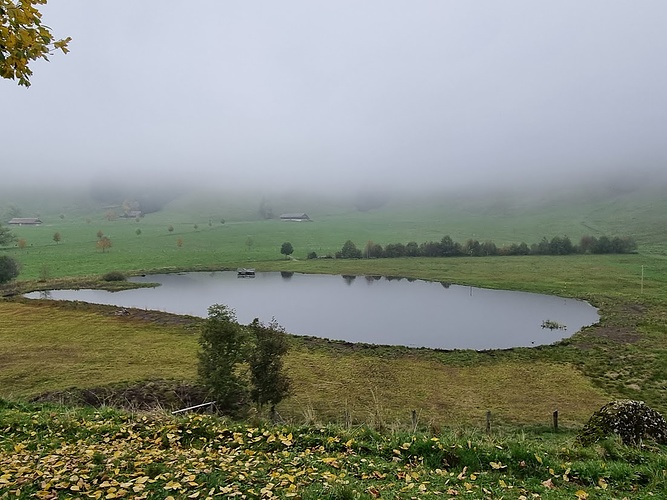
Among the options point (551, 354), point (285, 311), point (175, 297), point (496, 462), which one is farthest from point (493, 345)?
point (175, 297)

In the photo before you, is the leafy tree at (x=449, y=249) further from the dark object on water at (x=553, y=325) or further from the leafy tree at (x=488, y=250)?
the dark object on water at (x=553, y=325)

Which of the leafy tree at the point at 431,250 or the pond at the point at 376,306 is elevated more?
the leafy tree at the point at 431,250

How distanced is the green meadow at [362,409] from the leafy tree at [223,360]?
4.03 meters

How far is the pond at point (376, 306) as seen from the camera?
150 feet

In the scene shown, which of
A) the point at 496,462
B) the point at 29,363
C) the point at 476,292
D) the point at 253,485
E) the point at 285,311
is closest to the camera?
the point at 253,485

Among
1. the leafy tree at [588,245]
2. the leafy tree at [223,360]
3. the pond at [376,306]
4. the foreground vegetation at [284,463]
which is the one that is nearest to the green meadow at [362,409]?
the foreground vegetation at [284,463]

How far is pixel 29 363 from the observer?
100 feet

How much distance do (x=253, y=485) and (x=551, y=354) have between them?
37.3 m

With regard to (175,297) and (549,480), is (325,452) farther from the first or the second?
(175,297)

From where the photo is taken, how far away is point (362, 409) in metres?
25.1

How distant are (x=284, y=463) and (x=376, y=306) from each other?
5385 centimetres

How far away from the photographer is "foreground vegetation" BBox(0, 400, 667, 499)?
670cm

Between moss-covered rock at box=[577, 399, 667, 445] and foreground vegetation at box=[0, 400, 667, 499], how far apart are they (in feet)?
2.96

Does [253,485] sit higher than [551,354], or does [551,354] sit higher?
[253,485]
